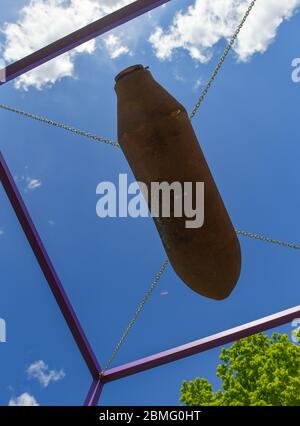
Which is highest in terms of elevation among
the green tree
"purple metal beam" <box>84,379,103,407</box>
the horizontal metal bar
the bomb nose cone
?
the green tree

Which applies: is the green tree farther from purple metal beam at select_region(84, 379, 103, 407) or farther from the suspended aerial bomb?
the suspended aerial bomb

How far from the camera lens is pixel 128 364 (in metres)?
5.18

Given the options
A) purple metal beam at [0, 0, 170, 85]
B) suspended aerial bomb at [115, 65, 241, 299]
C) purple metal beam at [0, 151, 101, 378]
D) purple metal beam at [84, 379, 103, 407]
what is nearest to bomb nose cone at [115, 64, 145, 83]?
suspended aerial bomb at [115, 65, 241, 299]

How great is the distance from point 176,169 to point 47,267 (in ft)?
10.7

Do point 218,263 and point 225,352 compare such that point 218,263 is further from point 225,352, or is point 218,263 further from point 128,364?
point 225,352

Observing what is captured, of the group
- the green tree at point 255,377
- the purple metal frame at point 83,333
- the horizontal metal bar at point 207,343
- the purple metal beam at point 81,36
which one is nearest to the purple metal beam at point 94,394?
the purple metal frame at point 83,333

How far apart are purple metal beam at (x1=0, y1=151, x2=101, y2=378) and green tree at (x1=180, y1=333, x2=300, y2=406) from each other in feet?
20.1

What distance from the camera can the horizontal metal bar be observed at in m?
4.80

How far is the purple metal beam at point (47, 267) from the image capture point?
4.62 metres

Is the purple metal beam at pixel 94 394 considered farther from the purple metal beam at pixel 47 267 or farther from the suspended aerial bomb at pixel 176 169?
the suspended aerial bomb at pixel 176 169

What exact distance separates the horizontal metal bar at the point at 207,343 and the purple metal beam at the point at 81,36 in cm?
361

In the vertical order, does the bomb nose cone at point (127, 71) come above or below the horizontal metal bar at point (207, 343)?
above

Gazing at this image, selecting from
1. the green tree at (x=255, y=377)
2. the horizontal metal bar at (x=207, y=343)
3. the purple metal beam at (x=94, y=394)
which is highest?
the green tree at (x=255, y=377)
